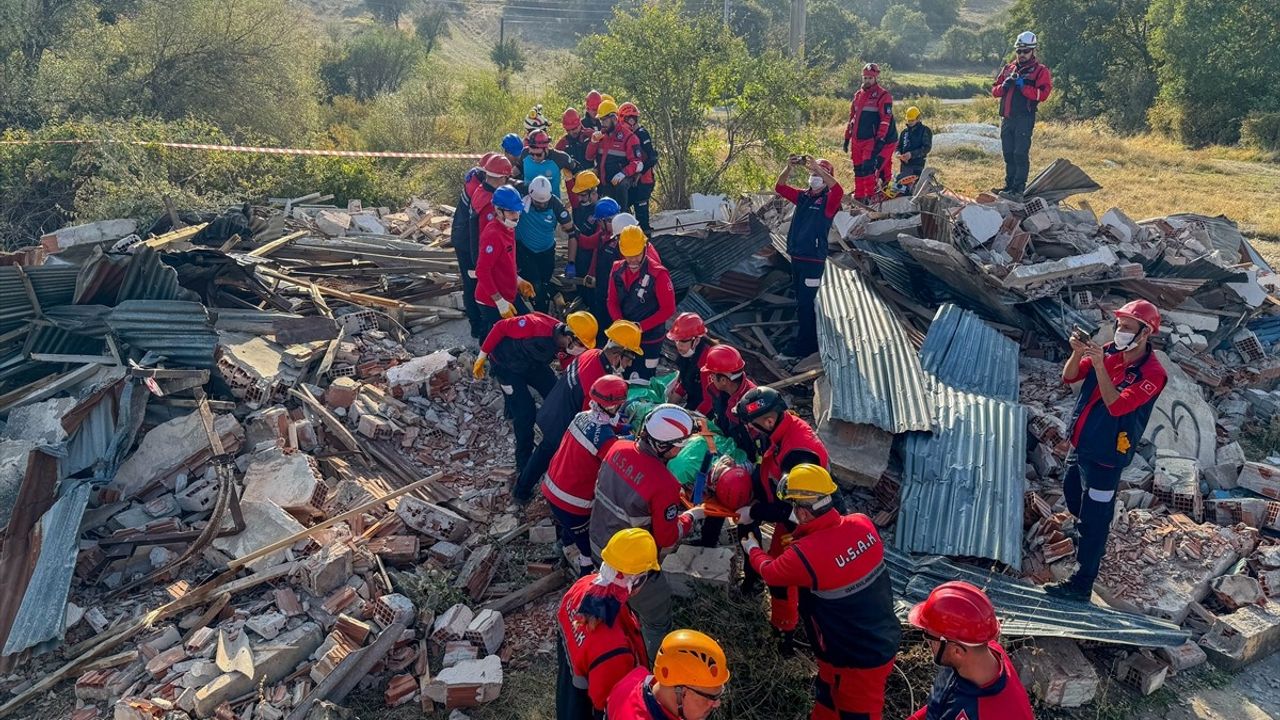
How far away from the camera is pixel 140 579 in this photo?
601 centimetres

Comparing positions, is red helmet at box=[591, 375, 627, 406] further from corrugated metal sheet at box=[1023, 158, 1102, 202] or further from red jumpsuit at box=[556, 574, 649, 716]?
corrugated metal sheet at box=[1023, 158, 1102, 202]

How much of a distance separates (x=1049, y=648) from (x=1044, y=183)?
7387mm

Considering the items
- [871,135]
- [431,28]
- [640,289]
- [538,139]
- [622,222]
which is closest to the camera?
[640,289]

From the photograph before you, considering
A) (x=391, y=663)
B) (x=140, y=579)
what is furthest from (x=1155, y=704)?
(x=140, y=579)

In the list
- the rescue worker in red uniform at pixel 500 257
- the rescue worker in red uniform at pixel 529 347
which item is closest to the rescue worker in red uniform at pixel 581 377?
the rescue worker in red uniform at pixel 529 347

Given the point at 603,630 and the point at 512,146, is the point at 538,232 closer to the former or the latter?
the point at 512,146

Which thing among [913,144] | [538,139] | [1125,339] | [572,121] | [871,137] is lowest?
[1125,339]

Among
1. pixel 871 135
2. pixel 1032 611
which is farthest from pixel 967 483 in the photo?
pixel 871 135

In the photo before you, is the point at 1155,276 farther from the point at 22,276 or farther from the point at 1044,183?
the point at 22,276

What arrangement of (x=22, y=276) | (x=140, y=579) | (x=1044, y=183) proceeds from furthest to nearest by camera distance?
(x=1044, y=183) < (x=22, y=276) < (x=140, y=579)

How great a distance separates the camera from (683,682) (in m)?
3.05

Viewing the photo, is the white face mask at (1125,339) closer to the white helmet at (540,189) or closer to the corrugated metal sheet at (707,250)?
the corrugated metal sheet at (707,250)

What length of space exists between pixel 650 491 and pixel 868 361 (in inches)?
136

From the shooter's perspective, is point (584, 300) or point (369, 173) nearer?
point (584, 300)
